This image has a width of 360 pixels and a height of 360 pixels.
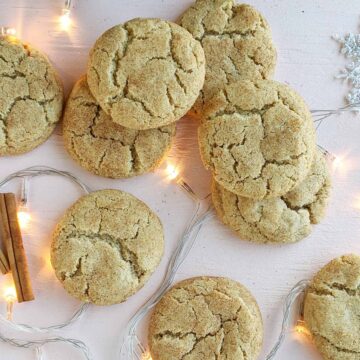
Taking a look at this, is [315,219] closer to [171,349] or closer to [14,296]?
[171,349]

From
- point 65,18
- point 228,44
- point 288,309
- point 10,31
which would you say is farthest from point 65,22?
point 288,309

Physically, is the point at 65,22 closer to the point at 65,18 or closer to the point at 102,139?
the point at 65,18

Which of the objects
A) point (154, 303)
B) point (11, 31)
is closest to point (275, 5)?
point (11, 31)

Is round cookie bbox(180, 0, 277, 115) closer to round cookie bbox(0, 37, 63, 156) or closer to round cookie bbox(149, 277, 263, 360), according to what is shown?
round cookie bbox(0, 37, 63, 156)

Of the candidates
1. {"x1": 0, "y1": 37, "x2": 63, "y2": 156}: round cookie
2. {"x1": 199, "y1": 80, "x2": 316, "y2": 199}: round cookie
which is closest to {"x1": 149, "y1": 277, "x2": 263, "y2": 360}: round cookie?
{"x1": 199, "y1": 80, "x2": 316, "y2": 199}: round cookie

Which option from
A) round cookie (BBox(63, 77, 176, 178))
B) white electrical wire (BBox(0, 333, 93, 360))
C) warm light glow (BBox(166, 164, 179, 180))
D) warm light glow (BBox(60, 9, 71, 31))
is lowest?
white electrical wire (BBox(0, 333, 93, 360))
